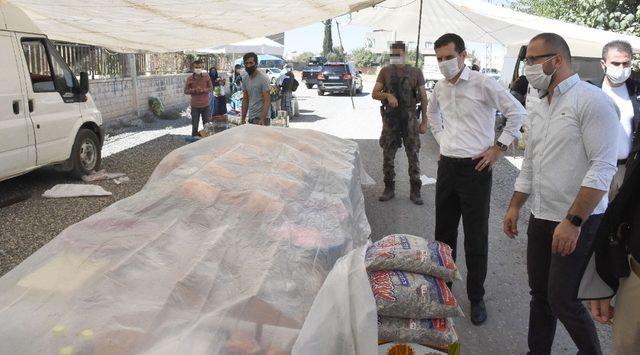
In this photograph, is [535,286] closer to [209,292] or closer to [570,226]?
[570,226]

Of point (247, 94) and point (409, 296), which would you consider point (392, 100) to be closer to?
point (247, 94)

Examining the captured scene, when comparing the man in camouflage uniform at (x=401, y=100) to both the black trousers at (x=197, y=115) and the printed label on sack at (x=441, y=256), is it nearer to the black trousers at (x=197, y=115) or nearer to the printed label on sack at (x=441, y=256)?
the printed label on sack at (x=441, y=256)

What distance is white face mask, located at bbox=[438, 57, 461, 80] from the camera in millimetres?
3652

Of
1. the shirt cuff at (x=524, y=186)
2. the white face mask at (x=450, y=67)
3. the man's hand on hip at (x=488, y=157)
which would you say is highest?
the white face mask at (x=450, y=67)

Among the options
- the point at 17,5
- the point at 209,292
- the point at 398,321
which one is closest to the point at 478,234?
the point at 398,321

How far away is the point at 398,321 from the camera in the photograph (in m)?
2.23

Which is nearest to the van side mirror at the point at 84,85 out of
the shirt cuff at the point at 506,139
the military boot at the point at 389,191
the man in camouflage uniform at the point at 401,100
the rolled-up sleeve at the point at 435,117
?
the man in camouflage uniform at the point at 401,100

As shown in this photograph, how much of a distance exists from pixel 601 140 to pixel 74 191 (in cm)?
674

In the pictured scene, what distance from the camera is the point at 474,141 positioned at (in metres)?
3.70

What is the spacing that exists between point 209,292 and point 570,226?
1.75m

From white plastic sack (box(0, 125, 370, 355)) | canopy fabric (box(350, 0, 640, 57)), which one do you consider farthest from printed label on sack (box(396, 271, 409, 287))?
canopy fabric (box(350, 0, 640, 57))

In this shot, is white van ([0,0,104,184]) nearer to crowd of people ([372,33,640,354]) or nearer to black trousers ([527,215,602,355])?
crowd of people ([372,33,640,354])

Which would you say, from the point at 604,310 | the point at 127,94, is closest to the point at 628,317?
the point at 604,310

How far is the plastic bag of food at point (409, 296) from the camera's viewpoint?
7.14ft
